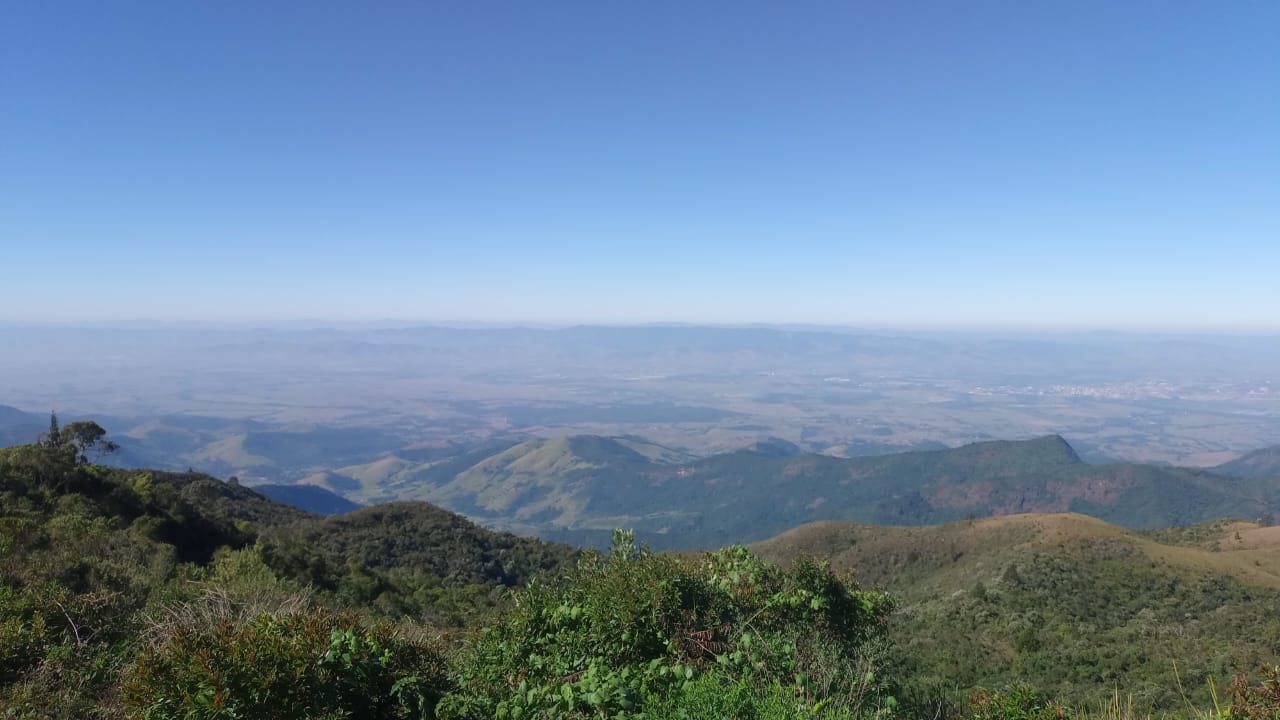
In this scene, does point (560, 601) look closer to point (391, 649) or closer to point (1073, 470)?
point (391, 649)

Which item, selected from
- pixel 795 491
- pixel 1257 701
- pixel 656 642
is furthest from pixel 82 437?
pixel 795 491

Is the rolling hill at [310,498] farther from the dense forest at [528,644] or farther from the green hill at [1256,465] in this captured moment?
the green hill at [1256,465]

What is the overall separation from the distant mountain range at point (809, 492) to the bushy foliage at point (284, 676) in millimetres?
105979

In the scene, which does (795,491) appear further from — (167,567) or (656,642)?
(656,642)

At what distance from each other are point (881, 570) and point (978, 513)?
8576 centimetres

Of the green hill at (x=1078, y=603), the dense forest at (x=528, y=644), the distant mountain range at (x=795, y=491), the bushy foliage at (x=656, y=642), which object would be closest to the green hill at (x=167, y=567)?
the dense forest at (x=528, y=644)

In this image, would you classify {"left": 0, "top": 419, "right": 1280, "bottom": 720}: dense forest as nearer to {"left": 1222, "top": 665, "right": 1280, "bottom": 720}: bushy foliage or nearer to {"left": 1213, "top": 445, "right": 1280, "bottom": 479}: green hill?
{"left": 1222, "top": 665, "right": 1280, "bottom": 720}: bushy foliage

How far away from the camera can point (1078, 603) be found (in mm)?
28656

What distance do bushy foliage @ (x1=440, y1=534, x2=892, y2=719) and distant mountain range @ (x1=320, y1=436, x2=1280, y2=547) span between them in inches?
4018

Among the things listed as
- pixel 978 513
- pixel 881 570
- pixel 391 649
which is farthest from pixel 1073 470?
pixel 391 649

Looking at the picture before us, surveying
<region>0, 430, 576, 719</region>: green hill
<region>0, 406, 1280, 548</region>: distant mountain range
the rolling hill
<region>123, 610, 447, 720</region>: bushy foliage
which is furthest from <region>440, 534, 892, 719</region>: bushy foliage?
the rolling hill

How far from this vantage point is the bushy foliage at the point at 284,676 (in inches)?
205

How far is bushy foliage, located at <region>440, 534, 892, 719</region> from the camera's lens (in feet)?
19.7

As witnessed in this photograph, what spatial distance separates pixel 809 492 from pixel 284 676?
154 meters
